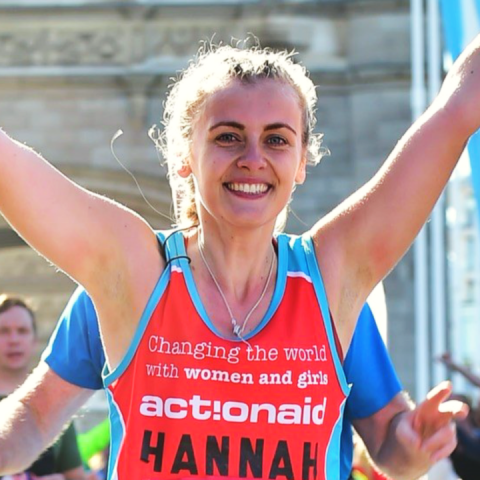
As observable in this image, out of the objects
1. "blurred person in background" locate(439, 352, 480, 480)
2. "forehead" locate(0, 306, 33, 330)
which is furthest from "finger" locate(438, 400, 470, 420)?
"blurred person in background" locate(439, 352, 480, 480)

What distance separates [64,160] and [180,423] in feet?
37.8

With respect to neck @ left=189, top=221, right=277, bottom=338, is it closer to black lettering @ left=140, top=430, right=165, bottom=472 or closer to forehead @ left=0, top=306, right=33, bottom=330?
black lettering @ left=140, top=430, right=165, bottom=472

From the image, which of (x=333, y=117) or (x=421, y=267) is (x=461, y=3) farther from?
(x=333, y=117)

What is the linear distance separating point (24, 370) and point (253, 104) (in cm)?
286

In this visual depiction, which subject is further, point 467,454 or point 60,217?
point 467,454

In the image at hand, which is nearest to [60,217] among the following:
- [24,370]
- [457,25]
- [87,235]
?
[87,235]

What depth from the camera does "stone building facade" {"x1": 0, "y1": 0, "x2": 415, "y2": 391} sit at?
43.1 feet

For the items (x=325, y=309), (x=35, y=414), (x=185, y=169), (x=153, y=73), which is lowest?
(x=35, y=414)

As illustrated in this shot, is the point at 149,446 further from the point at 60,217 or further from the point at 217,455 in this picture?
the point at 60,217

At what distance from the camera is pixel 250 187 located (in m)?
2.16

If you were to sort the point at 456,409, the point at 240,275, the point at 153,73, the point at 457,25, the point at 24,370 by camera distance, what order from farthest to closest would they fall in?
the point at 153,73 < the point at 24,370 < the point at 457,25 < the point at 240,275 < the point at 456,409

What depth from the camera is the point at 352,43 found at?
43.5 ft

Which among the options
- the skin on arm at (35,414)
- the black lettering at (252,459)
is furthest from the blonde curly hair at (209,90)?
the black lettering at (252,459)

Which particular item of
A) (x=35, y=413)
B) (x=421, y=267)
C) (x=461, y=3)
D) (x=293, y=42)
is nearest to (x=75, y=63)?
(x=293, y=42)
